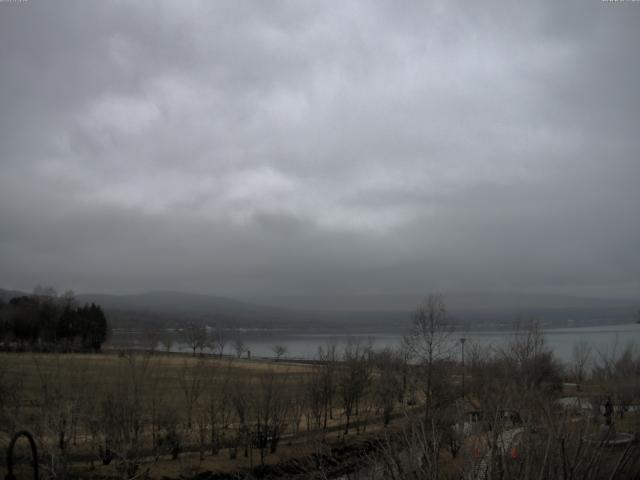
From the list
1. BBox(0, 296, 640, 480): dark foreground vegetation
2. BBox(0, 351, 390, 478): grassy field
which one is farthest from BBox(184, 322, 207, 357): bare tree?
BBox(0, 351, 390, 478): grassy field

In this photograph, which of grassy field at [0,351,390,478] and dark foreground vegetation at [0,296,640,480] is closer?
dark foreground vegetation at [0,296,640,480]

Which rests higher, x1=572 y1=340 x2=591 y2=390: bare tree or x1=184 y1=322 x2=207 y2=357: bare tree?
x1=572 y1=340 x2=591 y2=390: bare tree

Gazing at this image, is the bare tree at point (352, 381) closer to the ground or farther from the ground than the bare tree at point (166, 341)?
farther from the ground

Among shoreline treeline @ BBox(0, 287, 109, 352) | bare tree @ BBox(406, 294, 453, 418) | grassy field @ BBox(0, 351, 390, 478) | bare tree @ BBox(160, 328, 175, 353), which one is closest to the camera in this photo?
grassy field @ BBox(0, 351, 390, 478)

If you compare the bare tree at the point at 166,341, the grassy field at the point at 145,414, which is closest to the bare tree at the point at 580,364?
the grassy field at the point at 145,414

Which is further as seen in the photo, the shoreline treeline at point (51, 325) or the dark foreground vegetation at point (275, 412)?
the shoreline treeline at point (51, 325)

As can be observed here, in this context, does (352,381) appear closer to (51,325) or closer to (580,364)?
(580,364)

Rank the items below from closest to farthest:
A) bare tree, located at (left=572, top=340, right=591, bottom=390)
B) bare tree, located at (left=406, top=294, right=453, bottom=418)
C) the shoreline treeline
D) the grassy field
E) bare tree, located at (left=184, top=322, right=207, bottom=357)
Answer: the grassy field
bare tree, located at (left=406, top=294, right=453, bottom=418)
bare tree, located at (left=572, top=340, right=591, bottom=390)
the shoreline treeline
bare tree, located at (left=184, top=322, right=207, bottom=357)

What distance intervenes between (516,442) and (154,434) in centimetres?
2546

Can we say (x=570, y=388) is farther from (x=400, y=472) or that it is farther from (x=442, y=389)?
(x=400, y=472)

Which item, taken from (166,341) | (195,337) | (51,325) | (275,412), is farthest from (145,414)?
(195,337)

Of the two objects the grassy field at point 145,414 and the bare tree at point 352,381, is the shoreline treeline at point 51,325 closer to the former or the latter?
the bare tree at point 352,381

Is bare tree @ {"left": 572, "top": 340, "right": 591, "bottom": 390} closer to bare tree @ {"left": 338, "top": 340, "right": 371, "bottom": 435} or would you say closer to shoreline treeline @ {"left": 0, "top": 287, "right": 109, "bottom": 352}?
bare tree @ {"left": 338, "top": 340, "right": 371, "bottom": 435}

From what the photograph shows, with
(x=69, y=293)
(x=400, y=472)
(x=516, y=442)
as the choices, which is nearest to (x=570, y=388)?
(x=516, y=442)
